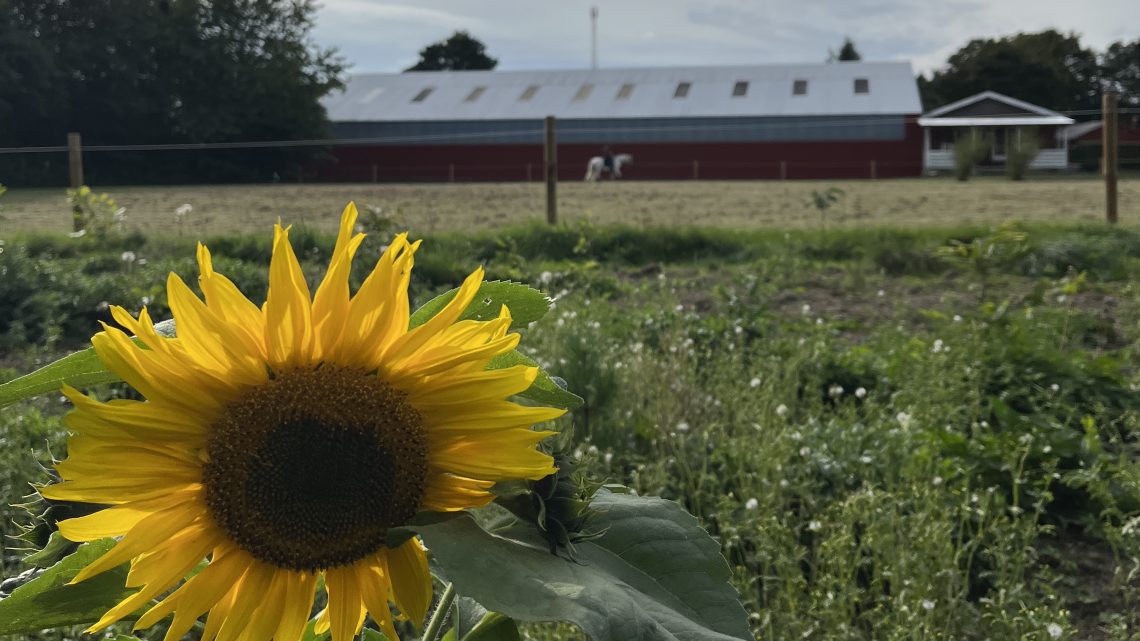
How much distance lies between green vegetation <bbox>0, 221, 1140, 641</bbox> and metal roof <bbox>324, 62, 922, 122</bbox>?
93.7 feet

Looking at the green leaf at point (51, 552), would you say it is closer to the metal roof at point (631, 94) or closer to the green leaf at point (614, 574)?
the green leaf at point (614, 574)

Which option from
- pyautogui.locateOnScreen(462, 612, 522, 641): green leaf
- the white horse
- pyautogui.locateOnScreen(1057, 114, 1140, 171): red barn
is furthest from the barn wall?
pyautogui.locateOnScreen(462, 612, 522, 641): green leaf

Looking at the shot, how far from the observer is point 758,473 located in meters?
3.24

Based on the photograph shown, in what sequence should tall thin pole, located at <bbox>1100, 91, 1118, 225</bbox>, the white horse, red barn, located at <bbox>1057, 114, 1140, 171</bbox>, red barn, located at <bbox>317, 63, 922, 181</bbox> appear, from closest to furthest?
tall thin pole, located at <bbox>1100, 91, 1118, 225</bbox> → the white horse → red barn, located at <bbox>317, 63, 922, 181</bbox> → red barn, located at <bbox>1057, 114, 1140, 171</bbox>

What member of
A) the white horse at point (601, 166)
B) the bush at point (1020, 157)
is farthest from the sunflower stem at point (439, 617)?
the bush at point (1020, 157)

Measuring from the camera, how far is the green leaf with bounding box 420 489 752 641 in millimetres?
635

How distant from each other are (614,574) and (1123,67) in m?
63.2

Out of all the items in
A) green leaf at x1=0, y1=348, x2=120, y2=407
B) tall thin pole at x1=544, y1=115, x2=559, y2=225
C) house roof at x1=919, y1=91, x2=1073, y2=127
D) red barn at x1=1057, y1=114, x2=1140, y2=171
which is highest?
house roof at x1=919, y1=91, x2=1073, y2=127

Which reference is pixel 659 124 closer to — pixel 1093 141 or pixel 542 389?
pixel 1093 141

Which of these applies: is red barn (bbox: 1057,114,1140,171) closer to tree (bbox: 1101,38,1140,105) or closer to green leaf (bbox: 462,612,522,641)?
tree (bbox: 1101,38,1140,105)

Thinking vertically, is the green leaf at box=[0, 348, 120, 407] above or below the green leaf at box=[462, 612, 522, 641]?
above

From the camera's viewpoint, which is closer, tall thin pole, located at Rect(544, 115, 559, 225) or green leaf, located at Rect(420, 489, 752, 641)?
green leaf, located at Rect(420, 489, 752, 641)

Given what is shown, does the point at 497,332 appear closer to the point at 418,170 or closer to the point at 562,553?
the point at 562,553

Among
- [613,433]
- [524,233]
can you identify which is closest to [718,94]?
[524,233]
